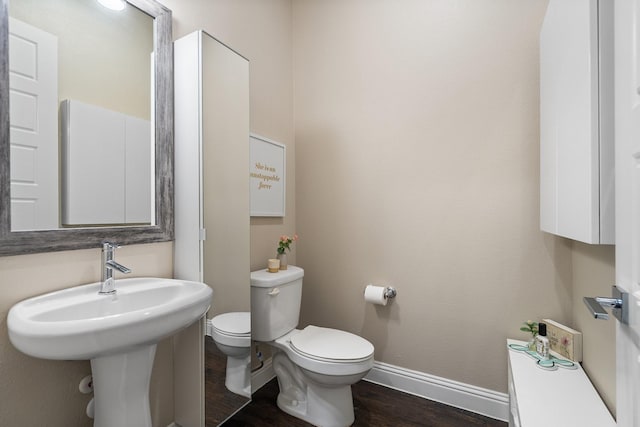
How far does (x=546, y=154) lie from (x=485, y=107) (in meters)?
0.51

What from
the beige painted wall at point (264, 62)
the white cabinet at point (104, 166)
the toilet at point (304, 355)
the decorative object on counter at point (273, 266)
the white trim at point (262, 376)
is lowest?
the white trim at point (262, 376)

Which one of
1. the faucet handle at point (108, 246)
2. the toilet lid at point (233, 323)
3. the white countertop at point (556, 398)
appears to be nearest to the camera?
the white countertop at point (556, 398)

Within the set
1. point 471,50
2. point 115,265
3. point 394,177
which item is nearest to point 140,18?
point 115,265

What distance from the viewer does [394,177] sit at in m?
1.97

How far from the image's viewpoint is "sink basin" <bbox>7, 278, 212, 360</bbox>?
2.74ft

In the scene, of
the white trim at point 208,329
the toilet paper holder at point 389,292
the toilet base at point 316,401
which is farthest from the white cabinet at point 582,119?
the white trim at point 208,329

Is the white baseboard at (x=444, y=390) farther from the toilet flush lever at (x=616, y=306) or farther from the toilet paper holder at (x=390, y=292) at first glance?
the toilet flush lever at (x=616, y=306)

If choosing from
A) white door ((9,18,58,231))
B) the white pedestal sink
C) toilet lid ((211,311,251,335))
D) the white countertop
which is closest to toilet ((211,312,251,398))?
toilet lid ((211,311,251,335))

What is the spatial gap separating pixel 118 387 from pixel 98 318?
1.35 feet

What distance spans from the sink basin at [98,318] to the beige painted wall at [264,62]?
2.61ft

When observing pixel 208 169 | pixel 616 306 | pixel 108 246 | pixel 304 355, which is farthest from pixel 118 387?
pixel 616 306

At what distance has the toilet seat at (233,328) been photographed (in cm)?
153

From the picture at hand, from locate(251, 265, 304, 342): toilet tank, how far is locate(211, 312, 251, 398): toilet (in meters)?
0.11

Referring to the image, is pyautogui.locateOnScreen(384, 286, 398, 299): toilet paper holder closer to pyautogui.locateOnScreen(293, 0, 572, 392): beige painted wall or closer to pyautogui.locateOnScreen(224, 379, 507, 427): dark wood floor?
pyautogui.locateOnScreen(293, 0, 572, 392): beige painted wall
